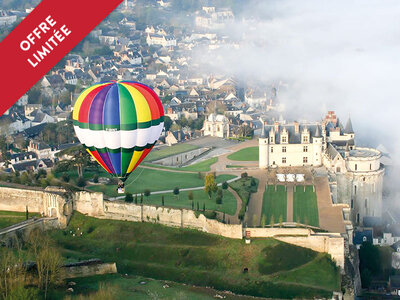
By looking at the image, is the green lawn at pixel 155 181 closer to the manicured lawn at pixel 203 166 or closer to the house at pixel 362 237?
the manicured lawn at pixel 203 166

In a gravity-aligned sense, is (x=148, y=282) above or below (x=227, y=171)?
below

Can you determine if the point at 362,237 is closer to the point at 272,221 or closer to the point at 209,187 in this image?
the point at 272,221

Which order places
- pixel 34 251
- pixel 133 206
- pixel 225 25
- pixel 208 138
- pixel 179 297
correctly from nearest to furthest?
pixel 179 297 → pixel 34 251 → pixel 133 206 → pixel 208 138 → pixel 225 25

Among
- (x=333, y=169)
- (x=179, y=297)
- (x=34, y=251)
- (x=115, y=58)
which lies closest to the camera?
(x=179, y=297)

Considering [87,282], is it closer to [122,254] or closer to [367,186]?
[122,254]

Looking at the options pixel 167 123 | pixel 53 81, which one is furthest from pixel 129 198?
pixel 53 81

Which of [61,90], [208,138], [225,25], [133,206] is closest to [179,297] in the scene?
[133,206]

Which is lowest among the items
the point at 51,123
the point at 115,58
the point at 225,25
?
the point at 51,123
